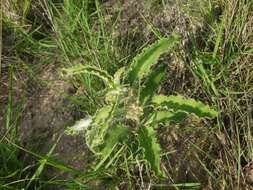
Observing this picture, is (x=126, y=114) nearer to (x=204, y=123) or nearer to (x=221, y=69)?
(x=204, y=123)

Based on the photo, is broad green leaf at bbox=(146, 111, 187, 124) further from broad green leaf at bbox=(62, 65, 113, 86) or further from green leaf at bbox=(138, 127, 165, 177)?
broad green leaf at bbox=(62, 65, 113, 86)

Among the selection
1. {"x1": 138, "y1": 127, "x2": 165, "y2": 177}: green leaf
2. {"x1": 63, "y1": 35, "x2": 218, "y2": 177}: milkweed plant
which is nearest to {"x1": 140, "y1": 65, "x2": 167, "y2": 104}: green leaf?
{"x1": 63, "y1": 35, "x2": 218, "y2": 177}: milkweed plant

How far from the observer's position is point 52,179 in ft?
5.30

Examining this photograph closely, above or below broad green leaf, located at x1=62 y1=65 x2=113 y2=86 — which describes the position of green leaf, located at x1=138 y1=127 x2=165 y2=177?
below

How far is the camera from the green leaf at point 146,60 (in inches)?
60.3

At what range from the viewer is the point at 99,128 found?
1.43 m

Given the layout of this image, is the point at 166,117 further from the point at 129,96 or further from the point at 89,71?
the point at 89,71

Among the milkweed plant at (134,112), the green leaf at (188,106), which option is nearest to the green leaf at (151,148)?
the milkweed plant at (134,112)

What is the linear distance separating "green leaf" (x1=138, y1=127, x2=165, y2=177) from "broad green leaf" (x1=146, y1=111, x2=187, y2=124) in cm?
4

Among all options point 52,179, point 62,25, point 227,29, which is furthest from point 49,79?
point 227,29

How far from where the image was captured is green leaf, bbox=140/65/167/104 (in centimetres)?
156

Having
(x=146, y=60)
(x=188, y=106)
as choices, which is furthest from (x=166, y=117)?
(x=146, y=60)

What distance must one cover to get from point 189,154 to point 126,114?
0.89 ft

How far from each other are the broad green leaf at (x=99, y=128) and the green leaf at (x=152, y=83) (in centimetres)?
14
